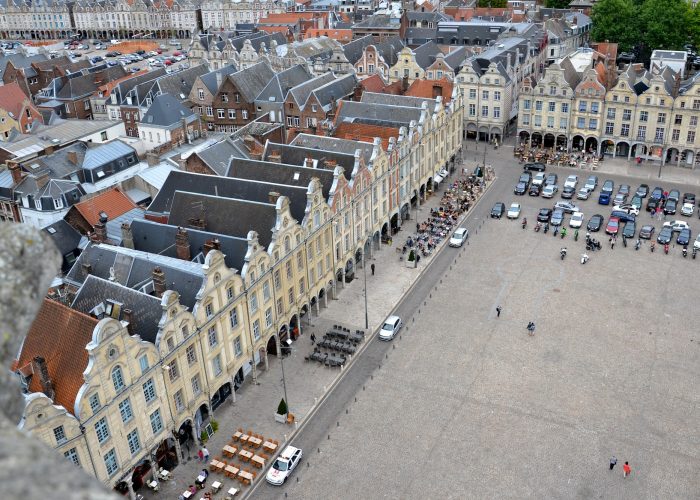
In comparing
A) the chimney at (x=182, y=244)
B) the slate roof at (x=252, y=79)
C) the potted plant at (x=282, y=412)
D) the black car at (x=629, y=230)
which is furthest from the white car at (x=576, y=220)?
the slate roof at (x=252, y=79)

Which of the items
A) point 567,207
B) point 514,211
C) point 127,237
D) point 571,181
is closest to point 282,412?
point 127,237

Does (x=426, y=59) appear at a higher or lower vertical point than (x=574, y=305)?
higher

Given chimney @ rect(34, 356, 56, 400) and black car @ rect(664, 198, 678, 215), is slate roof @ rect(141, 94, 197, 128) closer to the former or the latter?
chimney @ rect(34, 356, 56, 400)

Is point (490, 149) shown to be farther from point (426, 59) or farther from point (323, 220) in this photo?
point (323, 220)

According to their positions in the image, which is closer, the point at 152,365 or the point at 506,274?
the point at 152,365

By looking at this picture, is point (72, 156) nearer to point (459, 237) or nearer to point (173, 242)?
point (173, 242)

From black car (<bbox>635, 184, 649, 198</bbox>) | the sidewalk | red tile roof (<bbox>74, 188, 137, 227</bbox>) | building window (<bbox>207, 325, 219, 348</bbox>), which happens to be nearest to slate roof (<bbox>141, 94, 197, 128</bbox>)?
red tile roof (<bbox>74, 188, 137, 227</bbox>)

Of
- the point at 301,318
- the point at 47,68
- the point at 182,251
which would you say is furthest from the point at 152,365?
the point at 47,68
